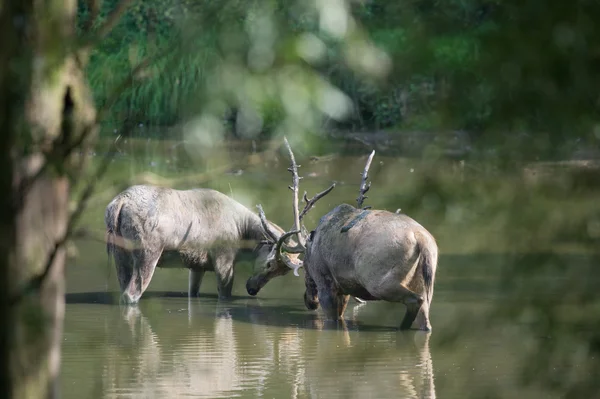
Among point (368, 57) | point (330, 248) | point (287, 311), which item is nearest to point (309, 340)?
point (330, 248)

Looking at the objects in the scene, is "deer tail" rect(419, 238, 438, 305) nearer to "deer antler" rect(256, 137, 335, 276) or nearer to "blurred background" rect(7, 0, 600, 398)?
"deer antler" rect(256, 137, 335, 276)

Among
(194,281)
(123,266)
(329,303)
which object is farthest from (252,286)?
(329,303)

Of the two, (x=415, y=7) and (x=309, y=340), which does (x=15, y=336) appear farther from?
(x=309, y=340)

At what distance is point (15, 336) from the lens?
2805 millimetres

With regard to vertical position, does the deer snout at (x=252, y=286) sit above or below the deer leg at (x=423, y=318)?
below

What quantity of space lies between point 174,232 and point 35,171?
8.90 metres

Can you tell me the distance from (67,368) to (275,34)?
656 cm

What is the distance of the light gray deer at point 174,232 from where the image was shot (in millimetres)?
11641

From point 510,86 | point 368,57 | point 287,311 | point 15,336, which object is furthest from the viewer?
point 287,311

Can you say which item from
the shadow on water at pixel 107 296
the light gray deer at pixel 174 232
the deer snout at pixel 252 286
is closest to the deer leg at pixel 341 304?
the light gray deer at pixel 174 232

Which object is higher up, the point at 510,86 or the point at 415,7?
the point at 415,7

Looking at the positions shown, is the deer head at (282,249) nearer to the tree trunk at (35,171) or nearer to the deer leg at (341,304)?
the deer leg at (341,304)

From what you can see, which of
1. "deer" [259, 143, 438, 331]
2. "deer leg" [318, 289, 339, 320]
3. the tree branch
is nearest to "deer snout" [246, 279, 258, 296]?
"deer" [259, 143, 438, 331]

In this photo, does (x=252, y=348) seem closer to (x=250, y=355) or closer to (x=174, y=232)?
(x=250, y=355)
